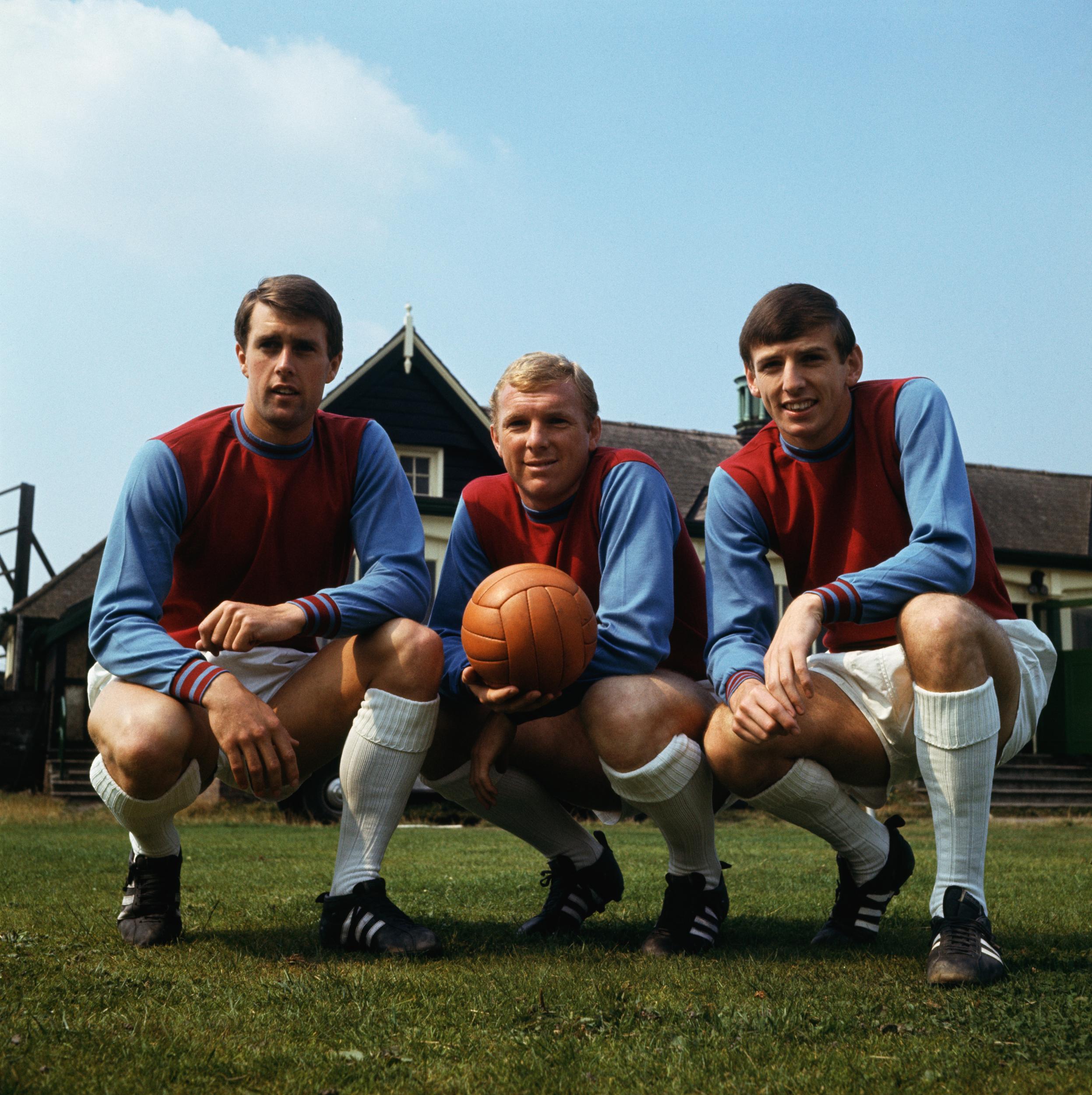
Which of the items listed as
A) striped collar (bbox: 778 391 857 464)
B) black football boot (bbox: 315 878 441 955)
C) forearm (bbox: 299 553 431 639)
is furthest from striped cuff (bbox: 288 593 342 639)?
striped collar (bbox: 778 391 857 464)

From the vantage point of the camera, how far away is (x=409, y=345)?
696 inches

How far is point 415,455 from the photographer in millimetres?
18062

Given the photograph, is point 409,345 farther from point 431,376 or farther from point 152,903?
point 152,903

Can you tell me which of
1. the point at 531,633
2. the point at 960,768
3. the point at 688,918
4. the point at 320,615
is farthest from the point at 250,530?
the point at 960,768

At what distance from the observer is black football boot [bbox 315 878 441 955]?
313cm

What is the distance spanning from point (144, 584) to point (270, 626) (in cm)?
54

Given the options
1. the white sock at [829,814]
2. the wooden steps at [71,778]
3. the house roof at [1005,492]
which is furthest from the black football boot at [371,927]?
the house roof at [1005,492]

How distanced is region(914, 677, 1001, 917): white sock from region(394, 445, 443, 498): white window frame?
49.0 feet

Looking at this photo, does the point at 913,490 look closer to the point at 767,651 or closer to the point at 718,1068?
the point at 767,651

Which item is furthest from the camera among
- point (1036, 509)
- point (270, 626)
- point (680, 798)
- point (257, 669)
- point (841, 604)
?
point (1036, 509)

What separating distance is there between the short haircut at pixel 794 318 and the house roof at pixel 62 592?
23828mm

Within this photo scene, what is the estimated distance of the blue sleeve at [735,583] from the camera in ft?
11.1

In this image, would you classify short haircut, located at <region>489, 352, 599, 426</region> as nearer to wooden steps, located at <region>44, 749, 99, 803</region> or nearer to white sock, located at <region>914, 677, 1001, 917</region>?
white sock, located at <region>914, 677, 1001, 917</region>

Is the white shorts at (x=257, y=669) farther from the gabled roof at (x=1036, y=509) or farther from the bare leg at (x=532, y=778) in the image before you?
the gabled roof at (x=1036, y=509)
